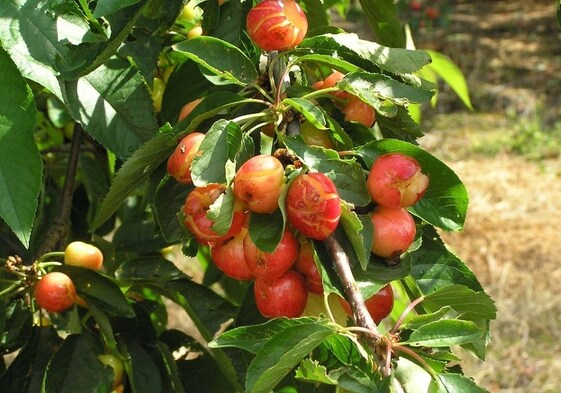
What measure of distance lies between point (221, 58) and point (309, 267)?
0.23 m

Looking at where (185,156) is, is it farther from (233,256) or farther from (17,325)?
(17,325)

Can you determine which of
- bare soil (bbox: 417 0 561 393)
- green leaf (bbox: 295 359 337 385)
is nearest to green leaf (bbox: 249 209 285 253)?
green leaf (bbox: 295 359 337 385)

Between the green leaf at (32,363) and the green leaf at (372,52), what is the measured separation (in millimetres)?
564

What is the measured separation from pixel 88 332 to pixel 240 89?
0.43 m

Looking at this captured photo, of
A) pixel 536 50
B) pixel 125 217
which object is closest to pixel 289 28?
pixel 125 217

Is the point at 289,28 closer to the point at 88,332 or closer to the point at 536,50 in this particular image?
the point at 88,332

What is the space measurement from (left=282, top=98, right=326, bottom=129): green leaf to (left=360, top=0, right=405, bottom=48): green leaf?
0.36 m

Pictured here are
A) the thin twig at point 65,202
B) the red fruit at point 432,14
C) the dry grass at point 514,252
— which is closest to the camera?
the thin twig at point 65,202

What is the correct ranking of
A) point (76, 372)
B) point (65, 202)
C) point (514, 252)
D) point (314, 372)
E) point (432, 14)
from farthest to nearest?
point (432, 14)
point (514, 252)
point (65, 202)
point (76, 372)
point (314, 372)

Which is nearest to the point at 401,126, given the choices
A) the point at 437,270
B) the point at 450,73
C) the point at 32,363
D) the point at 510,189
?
the point at 437,270

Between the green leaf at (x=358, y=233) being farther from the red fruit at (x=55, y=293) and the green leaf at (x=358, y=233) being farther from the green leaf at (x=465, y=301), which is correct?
the red fruit at (x=55, y=293)

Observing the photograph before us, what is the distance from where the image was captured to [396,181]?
2.54 feet

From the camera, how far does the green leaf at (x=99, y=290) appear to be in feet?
3.62

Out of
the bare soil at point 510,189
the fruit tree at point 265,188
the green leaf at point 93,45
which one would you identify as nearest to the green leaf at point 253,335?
the fruit tree at point 265,188
